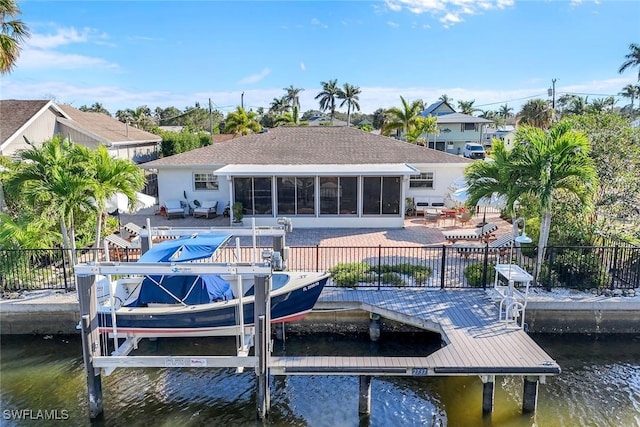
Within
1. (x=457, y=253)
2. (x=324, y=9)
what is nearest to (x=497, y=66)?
(x=324, y=9)

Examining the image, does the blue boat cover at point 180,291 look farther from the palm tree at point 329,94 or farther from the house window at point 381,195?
the palm tree at point 329,94

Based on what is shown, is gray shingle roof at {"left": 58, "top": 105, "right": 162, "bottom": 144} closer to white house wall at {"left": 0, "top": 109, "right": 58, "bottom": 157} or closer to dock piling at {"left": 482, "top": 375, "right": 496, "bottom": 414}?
white house wall at {"left": 0, "top": 109, "right": 58, "bottom": 157}

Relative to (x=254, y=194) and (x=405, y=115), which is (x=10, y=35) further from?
(x=405, y=115)

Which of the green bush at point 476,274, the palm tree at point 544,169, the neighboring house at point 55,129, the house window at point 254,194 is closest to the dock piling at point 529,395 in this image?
the green bush at point 476,274

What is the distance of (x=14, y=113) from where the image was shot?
2473cm

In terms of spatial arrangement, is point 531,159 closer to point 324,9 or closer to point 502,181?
point 502,181

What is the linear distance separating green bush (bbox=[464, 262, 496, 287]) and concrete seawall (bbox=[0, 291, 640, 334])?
1.31 meters

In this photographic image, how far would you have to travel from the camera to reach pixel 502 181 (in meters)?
12.0

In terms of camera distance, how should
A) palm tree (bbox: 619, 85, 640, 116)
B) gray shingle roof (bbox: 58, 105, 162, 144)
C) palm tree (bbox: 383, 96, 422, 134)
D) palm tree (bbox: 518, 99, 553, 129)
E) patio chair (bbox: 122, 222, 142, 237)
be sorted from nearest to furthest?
patio chair (bbox: 122, 222, 142, 237), gray shingle roof (bbox: 58, 105, 162, 144), palm tree (bbox: 383, 96, 422, 134), palm tree (bbox: 518, 99, 553, 129), palm tree (bbox: 619, 85, 640, 116)

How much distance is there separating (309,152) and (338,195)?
4.14m

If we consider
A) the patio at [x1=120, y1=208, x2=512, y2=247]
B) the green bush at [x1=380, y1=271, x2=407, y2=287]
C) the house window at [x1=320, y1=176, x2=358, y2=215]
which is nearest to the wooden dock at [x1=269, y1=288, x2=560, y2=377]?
the green bush at [x1=380, y1=271, x2=407, y2=287]

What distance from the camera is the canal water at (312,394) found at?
27.3 feet

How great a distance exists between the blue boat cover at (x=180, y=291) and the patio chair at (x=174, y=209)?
12262 mm

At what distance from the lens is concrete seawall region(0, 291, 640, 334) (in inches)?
448
